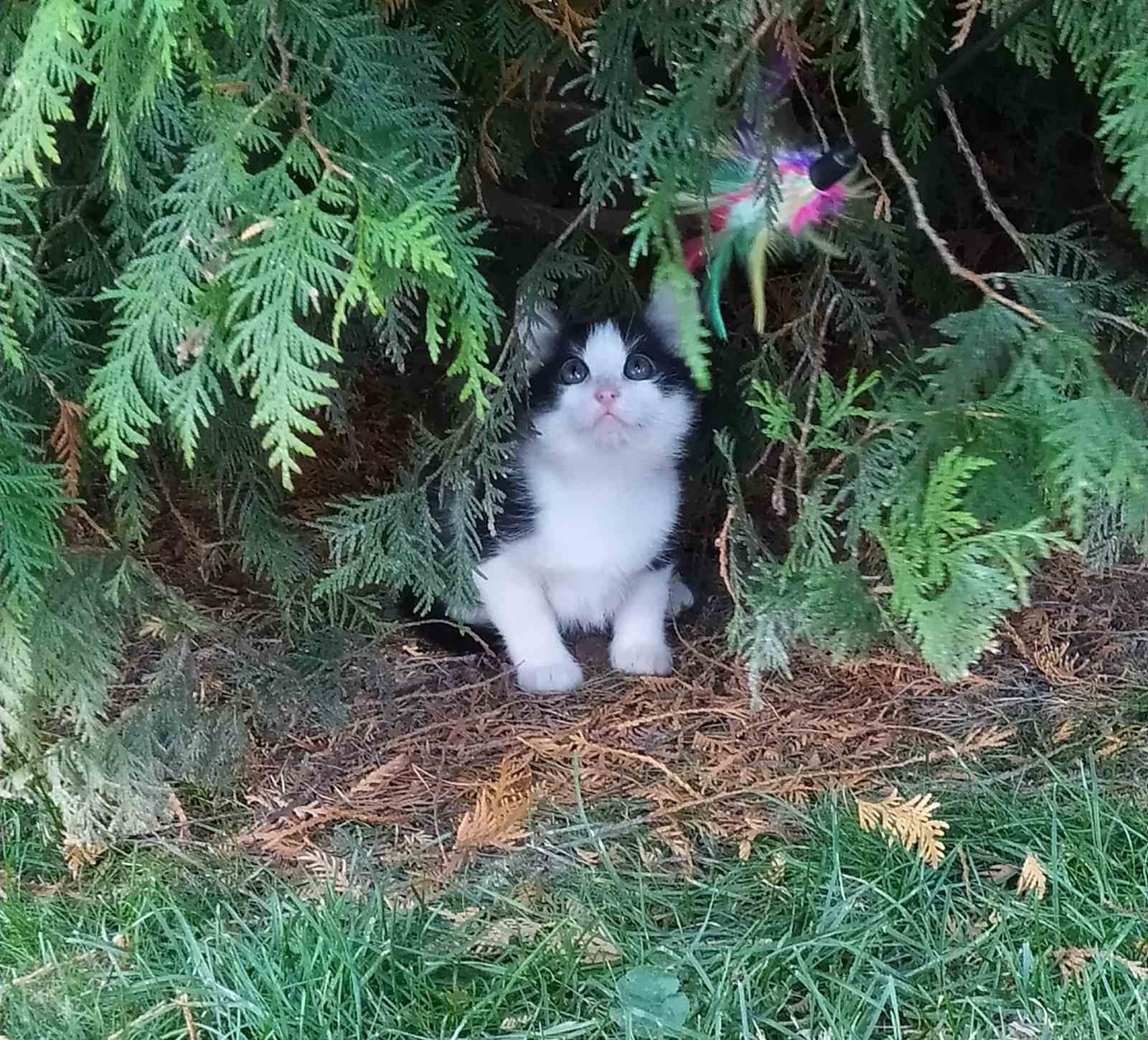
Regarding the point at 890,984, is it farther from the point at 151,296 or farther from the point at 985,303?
the point at 151,296

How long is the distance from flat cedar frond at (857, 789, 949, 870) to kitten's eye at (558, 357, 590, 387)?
925mm

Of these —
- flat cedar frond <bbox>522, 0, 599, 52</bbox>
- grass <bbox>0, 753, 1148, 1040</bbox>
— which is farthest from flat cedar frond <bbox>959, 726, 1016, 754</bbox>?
flat cedar frond <bbox>522, 0, 599, 52</bbox>

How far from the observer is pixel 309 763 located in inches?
86.4

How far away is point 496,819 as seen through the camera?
1942 millimetres

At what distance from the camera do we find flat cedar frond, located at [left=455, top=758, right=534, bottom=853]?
193 centimetres

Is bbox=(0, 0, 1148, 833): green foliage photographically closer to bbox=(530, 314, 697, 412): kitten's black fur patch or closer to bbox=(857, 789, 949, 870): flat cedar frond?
bbox=(530, 314, 697, 412): kitten's black fur patch

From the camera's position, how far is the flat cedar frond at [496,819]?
193cm

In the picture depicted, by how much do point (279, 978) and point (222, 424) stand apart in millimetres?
939

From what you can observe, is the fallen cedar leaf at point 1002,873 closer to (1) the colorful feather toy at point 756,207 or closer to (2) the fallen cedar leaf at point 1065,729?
(2) the fallen cedar leaf at point 1065,729

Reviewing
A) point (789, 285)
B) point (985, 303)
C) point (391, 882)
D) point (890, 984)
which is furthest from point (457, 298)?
point (789, 285)

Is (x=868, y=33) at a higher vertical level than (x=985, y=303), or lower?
higher

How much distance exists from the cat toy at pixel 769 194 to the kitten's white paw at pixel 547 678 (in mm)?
860

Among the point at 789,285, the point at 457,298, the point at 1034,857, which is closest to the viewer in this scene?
the point at 457,298

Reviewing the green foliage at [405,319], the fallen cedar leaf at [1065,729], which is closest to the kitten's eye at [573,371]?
the green foliage at [405,319]
